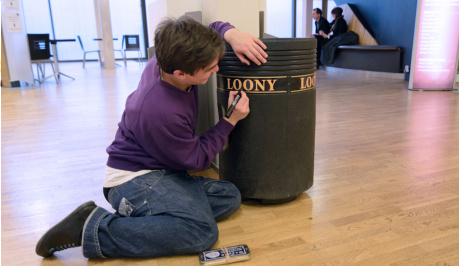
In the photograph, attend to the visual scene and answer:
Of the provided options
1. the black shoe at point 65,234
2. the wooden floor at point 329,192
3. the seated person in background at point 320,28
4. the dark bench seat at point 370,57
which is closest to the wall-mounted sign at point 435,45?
the wooden floor at point 329,192

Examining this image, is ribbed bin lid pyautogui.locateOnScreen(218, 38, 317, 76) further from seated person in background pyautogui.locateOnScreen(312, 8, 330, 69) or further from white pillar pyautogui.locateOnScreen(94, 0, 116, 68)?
white pillar pyautogui.locateOnScreen(94, 0, 116, 68)

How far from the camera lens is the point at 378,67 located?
6355 millimetres

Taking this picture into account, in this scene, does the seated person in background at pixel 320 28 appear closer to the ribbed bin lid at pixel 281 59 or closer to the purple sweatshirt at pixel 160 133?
the ribbed bin lid at pixel 281 59

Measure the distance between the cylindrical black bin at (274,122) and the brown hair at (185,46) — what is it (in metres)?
0.21

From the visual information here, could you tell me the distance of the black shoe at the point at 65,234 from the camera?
46.6 inches

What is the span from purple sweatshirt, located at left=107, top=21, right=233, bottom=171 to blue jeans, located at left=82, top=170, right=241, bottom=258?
0.08 m

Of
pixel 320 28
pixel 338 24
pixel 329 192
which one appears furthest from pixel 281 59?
pixel 320 28

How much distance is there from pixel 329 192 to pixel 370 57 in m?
5.38

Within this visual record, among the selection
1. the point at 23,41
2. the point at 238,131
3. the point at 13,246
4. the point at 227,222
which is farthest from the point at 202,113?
the point at 23,41

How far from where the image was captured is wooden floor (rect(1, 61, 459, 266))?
124 cm

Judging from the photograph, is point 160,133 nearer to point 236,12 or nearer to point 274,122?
point 274,122

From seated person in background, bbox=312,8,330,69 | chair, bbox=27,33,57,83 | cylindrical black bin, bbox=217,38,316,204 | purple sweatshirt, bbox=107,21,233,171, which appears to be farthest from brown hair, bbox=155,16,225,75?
seated person in background, bbox=312,8,330,69

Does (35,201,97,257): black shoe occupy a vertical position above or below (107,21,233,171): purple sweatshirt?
below

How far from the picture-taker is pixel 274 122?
1421 mm
